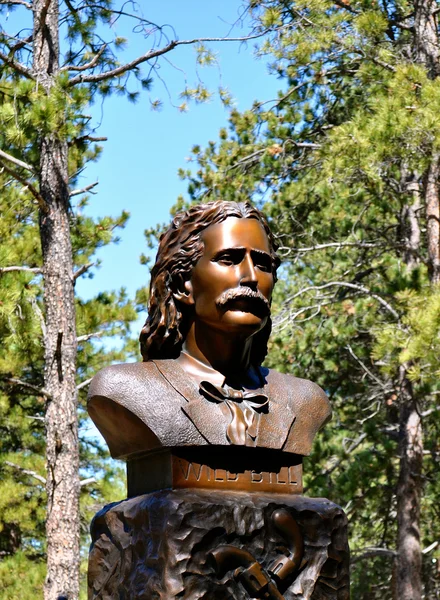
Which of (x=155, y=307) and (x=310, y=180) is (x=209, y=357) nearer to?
(x=155, y=307)

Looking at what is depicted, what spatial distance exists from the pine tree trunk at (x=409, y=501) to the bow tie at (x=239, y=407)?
633cm

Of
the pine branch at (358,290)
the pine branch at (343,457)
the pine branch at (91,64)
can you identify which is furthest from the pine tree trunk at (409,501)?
the pine branch at (91,64)

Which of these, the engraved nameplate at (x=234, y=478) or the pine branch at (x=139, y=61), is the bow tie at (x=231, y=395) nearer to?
the engraved nameplate at (x=234, y=478)

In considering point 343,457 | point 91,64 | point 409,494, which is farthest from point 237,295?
point 343,457

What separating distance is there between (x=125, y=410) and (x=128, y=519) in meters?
0.41

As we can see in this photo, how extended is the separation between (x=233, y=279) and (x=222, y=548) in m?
0.92

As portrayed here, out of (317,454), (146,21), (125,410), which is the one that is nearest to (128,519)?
(125,410)

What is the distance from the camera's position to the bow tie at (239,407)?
3.40 m

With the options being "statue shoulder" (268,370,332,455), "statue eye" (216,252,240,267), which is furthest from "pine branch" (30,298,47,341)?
"statue eye" (216,252,240,267)

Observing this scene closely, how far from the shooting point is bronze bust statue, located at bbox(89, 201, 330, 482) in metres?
3.40

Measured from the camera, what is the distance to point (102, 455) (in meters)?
12.9

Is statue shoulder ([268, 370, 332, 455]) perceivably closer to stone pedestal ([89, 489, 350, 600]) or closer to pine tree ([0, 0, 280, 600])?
stone pedestal ([89, 489, 350, 600])

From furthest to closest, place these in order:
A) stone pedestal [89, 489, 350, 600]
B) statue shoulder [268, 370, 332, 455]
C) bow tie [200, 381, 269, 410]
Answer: statue shoulder [268, 370, 332, 455] < bow tie [200, 381, 269, 410] < stone pedestal [89, 489, 350, 600]

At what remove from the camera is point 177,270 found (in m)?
3.65
